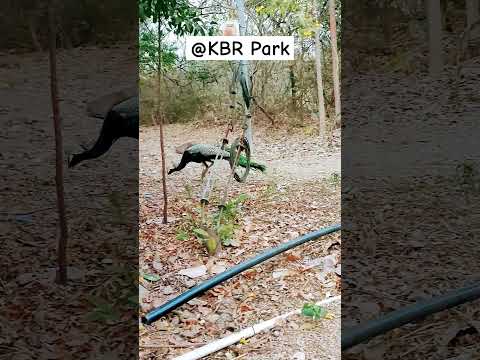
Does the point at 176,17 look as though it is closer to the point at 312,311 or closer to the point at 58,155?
the point at 58,155

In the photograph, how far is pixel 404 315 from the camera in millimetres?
2045

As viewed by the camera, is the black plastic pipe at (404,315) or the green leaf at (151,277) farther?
the black plastic pipe at (404,315)

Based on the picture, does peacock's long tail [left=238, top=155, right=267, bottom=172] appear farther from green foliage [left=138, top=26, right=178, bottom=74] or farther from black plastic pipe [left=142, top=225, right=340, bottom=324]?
green foliage [left=138, top=26, right=178, bottom=74]

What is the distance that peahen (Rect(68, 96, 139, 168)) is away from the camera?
70.5 inches

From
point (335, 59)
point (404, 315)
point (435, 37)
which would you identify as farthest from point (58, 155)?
point (435, 37)

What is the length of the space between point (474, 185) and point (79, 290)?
1.54 m

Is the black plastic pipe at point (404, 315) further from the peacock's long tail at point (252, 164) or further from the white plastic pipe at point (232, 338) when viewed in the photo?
the peacock's long tail at point (252, 164)

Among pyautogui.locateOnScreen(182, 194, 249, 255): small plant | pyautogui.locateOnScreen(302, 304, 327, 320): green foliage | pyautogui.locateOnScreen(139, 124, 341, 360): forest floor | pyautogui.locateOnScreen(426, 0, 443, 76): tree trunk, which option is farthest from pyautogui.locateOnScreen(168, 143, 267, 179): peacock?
pyautogui.locateOnScreen(426, 0, 443, 76): tree trunk

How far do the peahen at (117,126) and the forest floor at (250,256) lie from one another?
60 mm

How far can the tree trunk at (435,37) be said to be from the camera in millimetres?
2385

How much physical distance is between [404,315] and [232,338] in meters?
0.61

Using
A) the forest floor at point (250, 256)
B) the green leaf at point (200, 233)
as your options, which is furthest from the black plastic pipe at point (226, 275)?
the green leaf at point (200, 233)

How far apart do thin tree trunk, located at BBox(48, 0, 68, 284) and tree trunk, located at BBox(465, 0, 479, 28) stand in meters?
1.62

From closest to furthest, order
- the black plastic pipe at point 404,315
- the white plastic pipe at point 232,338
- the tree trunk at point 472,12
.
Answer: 1. the white plastic pipe at point 232,338
2. the black plastic pipe at point 404,315
3. the tree trunk at point 472,12
